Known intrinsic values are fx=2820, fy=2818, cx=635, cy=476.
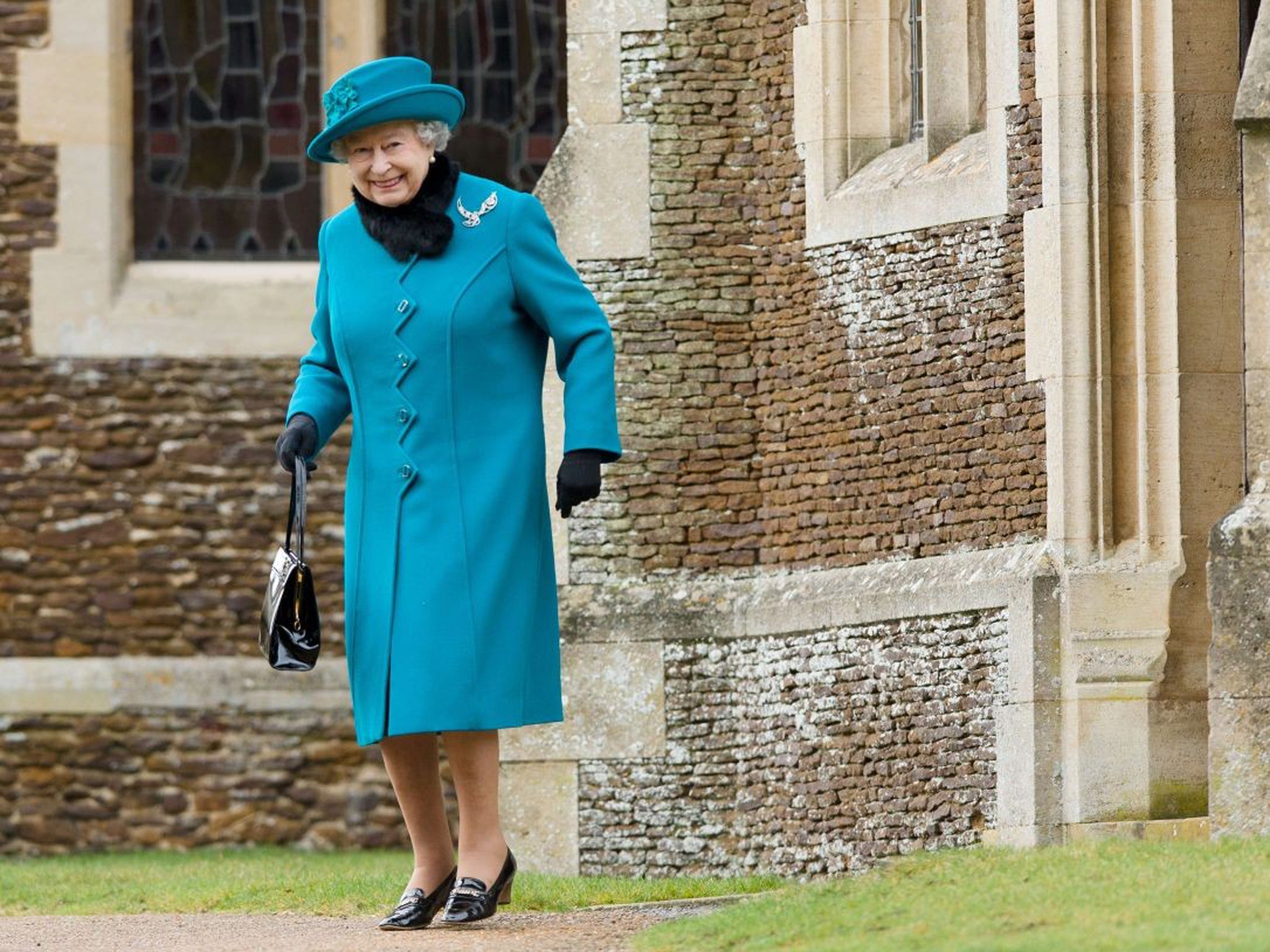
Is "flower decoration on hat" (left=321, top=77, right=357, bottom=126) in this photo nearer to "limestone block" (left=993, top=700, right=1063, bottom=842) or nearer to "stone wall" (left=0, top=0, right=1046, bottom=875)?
"stone wall" (left=0, top=0, right=1046, bottom=875)

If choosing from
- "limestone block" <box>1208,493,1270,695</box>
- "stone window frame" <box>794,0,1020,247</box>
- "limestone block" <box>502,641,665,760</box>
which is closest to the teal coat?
"limestone block" <box>1208,493,1270,695</box>

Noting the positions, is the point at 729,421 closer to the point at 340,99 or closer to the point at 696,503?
the point at 696,503

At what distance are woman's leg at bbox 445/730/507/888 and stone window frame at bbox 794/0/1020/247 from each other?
3.01 metres

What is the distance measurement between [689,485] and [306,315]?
342 centimetres

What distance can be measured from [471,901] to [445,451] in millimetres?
1095

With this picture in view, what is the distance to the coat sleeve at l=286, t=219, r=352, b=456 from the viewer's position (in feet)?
23.4

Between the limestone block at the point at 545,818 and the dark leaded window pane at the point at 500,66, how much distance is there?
417cm

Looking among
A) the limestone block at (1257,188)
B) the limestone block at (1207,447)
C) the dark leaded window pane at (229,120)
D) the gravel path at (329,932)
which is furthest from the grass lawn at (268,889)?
the dark leaded window pane at (229,120)

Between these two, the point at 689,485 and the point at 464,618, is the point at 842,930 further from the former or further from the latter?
the point at 689,485

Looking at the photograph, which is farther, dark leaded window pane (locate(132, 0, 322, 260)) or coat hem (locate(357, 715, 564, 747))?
dark leaded window pane (locate(132, 0, 322, 260))

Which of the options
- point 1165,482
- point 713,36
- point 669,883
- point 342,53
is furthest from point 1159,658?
point 342,53

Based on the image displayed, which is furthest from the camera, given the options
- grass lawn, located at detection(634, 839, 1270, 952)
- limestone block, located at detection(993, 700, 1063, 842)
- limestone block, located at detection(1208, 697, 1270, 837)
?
limestone block, located at detection(993, 700, 1063, 842)

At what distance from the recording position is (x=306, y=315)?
→ 517 inches

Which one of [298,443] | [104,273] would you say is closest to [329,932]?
[298,443]
